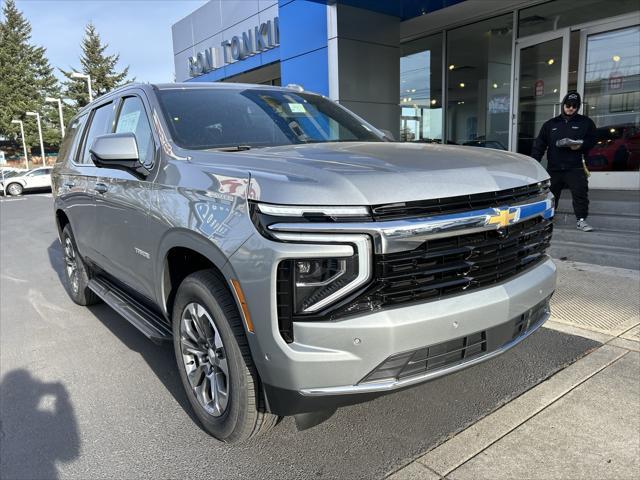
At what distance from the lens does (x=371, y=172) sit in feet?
6.96

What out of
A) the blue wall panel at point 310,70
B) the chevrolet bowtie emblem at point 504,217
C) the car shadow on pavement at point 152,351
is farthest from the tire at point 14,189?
the chevrolet bowtie emblem at point 504,217

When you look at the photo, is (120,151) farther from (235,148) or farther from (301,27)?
(301,27)

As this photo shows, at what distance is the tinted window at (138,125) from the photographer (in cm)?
312

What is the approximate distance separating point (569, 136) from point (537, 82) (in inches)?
169

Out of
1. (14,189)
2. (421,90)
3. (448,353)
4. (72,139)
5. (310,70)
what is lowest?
(14,189)

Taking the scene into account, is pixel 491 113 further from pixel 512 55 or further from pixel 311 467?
pixel 311 467

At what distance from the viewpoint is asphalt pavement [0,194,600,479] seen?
2.49 m

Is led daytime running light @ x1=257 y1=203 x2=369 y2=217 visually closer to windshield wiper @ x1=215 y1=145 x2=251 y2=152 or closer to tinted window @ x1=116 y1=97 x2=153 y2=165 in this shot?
windshield wiper @ x1=215 y1=145 x2=251 y2=152

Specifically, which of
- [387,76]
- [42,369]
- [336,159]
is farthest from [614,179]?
[42,369]

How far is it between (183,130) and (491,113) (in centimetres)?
1042

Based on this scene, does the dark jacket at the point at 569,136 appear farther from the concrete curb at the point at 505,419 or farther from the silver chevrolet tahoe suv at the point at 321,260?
the silver chevrolet tahoe suv at the point at 321,260

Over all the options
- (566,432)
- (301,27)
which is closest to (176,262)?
(566,432)

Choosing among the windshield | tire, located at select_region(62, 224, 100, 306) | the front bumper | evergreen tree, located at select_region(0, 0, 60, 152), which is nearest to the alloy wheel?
the front bumper

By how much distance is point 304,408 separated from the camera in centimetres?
211
